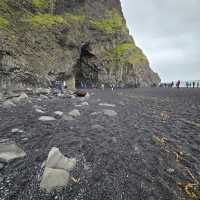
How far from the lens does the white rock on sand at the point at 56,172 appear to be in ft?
12.5

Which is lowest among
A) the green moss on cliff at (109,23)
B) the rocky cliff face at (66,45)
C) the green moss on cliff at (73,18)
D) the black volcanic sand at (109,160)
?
the black volcanic sand at (109,160)

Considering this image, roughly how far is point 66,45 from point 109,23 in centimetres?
3554

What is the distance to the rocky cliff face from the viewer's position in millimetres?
36125

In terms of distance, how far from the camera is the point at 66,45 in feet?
177

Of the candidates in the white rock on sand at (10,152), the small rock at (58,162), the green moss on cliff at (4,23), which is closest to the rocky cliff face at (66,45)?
the green moss on cliff at (4,23)

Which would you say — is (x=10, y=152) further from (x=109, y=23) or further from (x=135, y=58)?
(x=109, y=23)

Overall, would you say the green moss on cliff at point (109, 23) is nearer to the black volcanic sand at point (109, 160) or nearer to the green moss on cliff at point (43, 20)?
the green moss on cliff at point (43, 20)

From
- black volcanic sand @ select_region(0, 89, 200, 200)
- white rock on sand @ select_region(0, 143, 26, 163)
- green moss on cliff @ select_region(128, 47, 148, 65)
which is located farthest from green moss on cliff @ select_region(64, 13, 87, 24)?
white rock on sand @ select_region(0, 143, 26, 163)

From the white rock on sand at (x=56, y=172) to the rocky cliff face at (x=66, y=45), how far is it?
107 ft

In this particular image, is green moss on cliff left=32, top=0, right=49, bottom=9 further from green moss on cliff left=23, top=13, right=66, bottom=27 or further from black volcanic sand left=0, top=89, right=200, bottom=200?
black volcanic sand left=0, top=89, right=200, bottom=200

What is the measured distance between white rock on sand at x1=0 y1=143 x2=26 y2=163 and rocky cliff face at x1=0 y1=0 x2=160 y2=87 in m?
30.8

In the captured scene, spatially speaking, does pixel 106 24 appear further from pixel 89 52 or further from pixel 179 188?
pixel 179 188

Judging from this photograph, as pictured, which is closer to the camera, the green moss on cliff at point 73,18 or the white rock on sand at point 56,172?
the white rock on sand at point 56,172

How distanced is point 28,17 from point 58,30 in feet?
28.6
